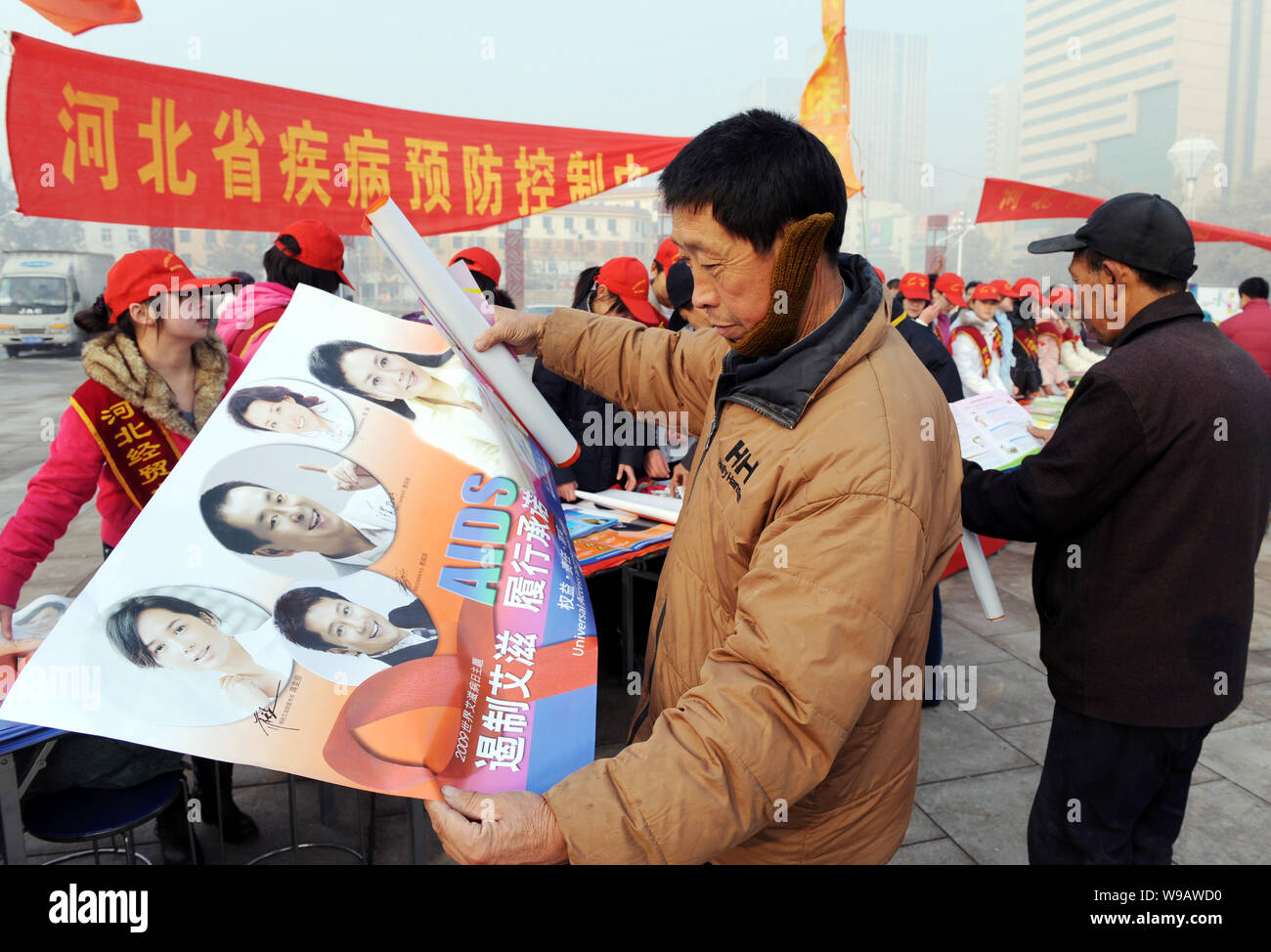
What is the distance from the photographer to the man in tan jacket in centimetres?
93

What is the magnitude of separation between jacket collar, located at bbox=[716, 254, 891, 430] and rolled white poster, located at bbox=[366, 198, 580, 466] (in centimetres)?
57

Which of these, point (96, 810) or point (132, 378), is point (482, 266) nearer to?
point (132, 378)

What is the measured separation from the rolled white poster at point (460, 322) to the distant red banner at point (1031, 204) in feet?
25.4

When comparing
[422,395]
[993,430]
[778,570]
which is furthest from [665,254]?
Answer: [778,570]

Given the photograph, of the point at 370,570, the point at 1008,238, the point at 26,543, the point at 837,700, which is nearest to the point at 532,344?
the point at 370,570

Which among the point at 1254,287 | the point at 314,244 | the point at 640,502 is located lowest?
the point at 640,502

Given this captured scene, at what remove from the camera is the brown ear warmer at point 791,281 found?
1.08 m

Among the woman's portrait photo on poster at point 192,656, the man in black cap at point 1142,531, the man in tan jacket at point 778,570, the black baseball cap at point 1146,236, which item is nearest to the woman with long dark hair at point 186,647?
the woman's portrait photo on poster at point 192,656

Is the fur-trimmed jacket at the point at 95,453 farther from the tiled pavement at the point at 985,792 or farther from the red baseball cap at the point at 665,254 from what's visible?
the red baseball cap at the point at 665,254

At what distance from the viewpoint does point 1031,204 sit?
27.1ft

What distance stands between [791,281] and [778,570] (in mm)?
393

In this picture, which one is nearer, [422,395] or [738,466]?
[738,466]

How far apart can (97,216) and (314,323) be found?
1.96 meters

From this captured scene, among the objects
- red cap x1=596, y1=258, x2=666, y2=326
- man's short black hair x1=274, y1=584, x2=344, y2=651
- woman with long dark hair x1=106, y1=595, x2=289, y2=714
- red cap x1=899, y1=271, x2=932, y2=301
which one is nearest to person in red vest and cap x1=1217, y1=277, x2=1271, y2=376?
red cap x1=899, y1=271, x2=932, y2=301
